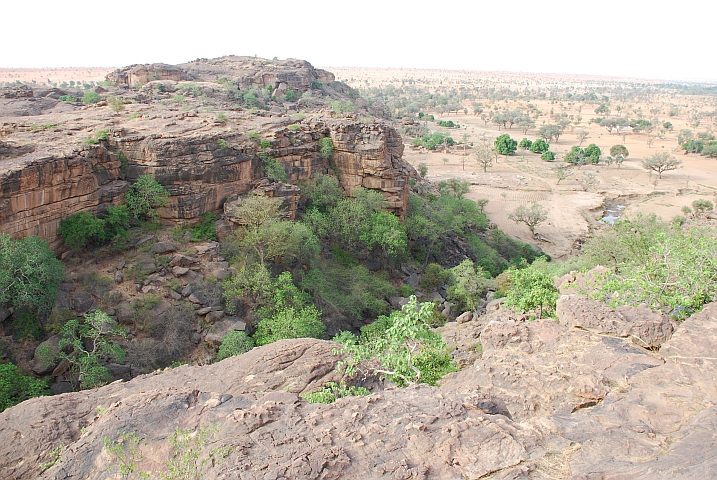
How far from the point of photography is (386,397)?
304 inches

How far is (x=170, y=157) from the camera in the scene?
2141 cm

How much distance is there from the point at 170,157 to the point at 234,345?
32.9 ft

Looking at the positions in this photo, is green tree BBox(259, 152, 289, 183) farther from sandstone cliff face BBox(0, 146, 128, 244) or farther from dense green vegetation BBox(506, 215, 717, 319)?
dense green vegetation BBox(506, 215, 717, 319)

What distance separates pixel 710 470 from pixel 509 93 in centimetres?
15563

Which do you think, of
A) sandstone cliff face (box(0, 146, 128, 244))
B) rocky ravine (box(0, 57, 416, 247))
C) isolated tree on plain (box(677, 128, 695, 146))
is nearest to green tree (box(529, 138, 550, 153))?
isolated tree on plain (box(677, 128, 695, 146))

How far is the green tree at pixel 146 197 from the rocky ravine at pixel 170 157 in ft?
1.21

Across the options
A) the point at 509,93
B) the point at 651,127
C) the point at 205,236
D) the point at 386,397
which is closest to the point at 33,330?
the point at 205,236

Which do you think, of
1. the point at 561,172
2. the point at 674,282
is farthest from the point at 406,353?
the point at 561,172

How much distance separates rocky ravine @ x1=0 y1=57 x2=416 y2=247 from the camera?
17641 mm

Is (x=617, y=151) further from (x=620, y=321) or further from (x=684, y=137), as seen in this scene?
(x=620, y=321)

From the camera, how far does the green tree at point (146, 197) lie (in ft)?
66.8

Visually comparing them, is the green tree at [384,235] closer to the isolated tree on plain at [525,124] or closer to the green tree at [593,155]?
the green tree at [593,155]

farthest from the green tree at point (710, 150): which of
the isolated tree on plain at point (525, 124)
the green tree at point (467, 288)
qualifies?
the green tree at point (467, 288)

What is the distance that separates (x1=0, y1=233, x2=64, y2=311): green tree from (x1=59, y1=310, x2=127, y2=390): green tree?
139 cm
